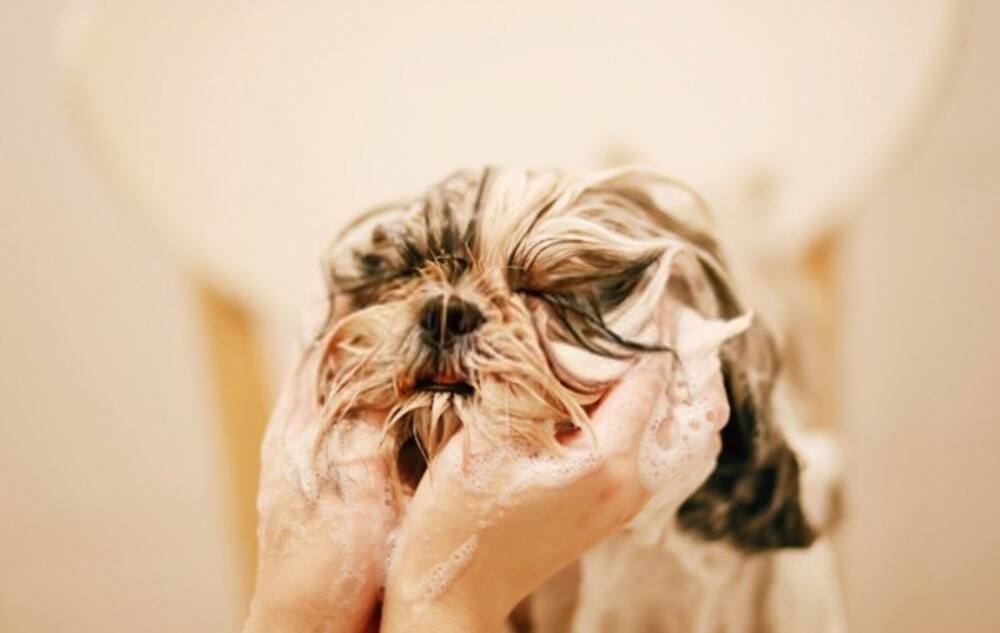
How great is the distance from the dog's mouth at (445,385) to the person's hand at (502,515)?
2 centimetres

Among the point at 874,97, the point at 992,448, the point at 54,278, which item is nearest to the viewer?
the point at 874,97

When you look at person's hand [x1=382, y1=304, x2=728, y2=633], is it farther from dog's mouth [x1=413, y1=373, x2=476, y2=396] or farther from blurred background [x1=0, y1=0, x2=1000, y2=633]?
blurred background [x1=0, y1=0, x2=1000, y2=633]

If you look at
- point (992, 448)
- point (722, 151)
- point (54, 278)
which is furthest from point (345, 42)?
point (992, 448)

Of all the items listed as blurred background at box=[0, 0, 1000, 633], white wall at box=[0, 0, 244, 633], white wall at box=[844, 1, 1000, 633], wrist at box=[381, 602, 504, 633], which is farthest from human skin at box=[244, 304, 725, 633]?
white wall at box=[0, 0, 244, 633]

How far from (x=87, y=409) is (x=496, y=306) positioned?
3.16ft

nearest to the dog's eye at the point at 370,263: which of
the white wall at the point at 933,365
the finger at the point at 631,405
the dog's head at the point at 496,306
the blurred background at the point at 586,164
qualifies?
the dog's head at the point at 496,306

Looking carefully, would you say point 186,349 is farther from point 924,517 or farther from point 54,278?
point 924,517

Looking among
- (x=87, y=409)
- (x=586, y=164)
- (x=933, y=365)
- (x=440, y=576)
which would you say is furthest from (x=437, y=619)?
(x=87, y=409)

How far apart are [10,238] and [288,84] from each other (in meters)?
0.44

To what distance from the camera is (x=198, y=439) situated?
1.19 meters

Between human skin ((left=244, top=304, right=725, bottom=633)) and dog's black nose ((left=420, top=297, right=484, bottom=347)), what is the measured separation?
0.04m

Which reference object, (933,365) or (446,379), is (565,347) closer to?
(446,379)

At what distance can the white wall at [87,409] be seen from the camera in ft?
3.50

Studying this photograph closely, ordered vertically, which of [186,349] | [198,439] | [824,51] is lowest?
[198,439]
